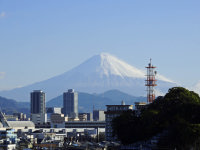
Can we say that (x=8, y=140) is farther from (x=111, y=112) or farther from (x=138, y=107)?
(x=111, y=112)

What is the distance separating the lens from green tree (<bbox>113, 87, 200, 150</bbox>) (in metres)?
79.4

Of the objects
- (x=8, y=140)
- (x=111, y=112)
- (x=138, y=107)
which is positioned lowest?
(x=8, y=140)

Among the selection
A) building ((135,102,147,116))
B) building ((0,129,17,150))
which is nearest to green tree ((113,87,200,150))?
building ((135,102,147,116))

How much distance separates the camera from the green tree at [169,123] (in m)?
79.4

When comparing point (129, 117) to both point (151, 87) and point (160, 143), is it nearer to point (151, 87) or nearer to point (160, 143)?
point (160, 143)

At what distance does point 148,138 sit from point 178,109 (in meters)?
5.15

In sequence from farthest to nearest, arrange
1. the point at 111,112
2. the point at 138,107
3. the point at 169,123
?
the point at 111,112
the point at 138,107
the point at 169,123

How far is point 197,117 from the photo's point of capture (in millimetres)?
83812

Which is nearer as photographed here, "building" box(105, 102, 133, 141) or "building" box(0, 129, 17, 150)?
"building" box(0, 129, 17, 150)

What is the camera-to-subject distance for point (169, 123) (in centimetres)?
8344

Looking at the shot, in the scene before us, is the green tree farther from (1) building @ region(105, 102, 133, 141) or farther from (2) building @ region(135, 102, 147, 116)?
(1) building @ region(105, 102, 133, 141)

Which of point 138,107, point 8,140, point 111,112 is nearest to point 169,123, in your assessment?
point 8,140

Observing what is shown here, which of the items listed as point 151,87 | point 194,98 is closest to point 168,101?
point 194,98

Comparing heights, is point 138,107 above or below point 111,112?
above
